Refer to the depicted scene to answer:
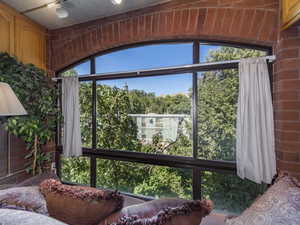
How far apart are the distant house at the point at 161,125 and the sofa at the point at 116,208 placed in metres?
1.16

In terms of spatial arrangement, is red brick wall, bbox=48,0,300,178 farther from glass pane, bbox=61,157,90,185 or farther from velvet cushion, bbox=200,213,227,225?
glass pane, bbox=61,157,90,185

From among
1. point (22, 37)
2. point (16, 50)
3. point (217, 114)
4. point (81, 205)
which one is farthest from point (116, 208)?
point (22, 37)

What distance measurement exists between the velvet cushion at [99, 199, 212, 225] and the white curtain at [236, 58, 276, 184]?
3.28 feet

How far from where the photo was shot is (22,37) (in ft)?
7.50

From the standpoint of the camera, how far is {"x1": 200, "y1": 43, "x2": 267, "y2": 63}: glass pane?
1.78 m

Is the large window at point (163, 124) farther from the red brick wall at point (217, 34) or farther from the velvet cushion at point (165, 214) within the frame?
the velvet cushion at point (165, 214)

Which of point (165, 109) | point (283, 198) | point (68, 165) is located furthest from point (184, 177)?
point (68, 165)

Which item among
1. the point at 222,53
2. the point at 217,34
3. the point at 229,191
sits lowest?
the point at 229,191

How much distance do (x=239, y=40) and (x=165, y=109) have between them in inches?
38.7

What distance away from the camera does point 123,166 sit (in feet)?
7.73

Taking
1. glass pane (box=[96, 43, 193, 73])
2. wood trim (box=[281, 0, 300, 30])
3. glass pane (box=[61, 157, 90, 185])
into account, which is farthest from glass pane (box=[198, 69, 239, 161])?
glass pane (box=[61, 157, 90, 185])

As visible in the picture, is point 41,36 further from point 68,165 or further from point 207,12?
point 207,12

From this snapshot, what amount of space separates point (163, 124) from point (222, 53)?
95cm

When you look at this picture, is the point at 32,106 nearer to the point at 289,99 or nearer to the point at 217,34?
the point at 217,34
